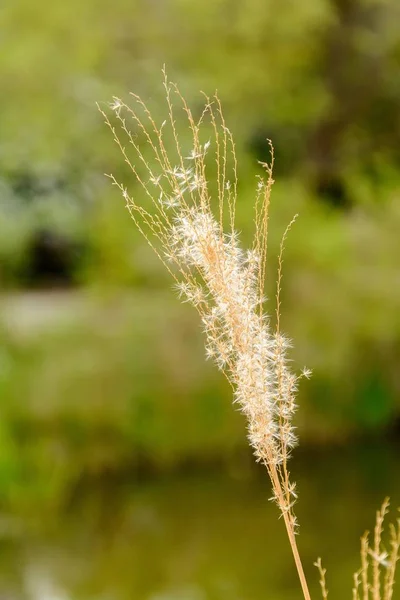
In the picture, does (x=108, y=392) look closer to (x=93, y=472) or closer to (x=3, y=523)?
(x=93, y=472)

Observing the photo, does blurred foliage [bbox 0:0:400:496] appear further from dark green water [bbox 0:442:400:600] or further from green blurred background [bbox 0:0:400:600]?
dark green water [bbox 0:442:400:600]

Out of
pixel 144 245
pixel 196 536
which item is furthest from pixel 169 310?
pixel 196 536

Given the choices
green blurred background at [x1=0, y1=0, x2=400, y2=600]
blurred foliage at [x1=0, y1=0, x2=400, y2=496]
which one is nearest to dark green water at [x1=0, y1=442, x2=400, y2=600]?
green blurred background at [x1=0, y1=0, x2=400, y2=600]

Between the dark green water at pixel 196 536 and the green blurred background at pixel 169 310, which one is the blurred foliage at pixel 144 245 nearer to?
the green blurred background at pixel 169 310

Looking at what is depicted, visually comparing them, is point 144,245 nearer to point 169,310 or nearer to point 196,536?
point 169,310

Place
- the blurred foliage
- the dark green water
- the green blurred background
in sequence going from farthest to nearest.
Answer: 1. the blurred foliage
2. the green blurred background
3. the dark green water

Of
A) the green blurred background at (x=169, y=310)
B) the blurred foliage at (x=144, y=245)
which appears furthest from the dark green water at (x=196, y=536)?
the blurred foliage at (x=144, y=245)

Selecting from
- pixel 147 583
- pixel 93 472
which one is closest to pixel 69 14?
pixel 93 472
